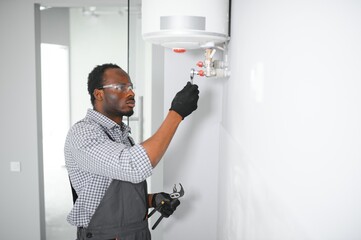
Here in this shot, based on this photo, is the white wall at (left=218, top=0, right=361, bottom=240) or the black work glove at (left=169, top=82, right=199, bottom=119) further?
the black work glove at (left=169, top=82, right=199, bottom=119)

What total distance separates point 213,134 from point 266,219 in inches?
42.5

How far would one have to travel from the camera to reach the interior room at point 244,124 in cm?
42

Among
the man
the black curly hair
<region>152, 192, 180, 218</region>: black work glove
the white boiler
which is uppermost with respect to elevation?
the white boiler

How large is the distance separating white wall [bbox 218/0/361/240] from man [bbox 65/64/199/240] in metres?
0.33

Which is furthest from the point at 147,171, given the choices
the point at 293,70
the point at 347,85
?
the point at 347,85

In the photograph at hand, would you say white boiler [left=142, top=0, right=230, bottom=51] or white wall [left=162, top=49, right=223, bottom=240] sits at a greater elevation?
white boiler [left=142, top=0, right=230, bottom=51]

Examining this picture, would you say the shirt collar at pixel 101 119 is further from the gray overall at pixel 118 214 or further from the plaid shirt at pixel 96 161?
the gray overall at pixel 118 214

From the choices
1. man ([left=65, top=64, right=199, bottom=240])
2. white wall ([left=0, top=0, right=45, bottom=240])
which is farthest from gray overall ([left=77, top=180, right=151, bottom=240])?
white wall ([left=0, top=0, right=45, bottom=240])

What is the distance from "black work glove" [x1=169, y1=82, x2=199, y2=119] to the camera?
1.30m

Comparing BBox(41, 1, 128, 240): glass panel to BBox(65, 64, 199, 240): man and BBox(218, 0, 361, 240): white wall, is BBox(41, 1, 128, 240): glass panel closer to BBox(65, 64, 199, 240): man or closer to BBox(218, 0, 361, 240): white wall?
BBox(65, 64, 199, 240): man

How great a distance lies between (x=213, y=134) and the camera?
181cm

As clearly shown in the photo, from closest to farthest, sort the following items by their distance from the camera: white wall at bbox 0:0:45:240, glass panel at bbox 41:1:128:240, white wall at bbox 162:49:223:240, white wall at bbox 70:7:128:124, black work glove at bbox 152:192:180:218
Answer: black work glove at bbox 152:192:180:218 → white wall at bbox 162:49:223:240 → white wall at bbox 0:0:45:240 → glass panel at bbox 41:1:128:240 → white wall at bbox 70:7:128:124

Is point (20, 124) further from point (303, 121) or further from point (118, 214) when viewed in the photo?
point (303, 121)

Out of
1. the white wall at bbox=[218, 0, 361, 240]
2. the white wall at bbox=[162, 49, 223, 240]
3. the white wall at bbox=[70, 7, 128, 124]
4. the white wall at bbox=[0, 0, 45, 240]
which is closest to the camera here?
the white wall at bbox=[218, 0, 361, 240]
